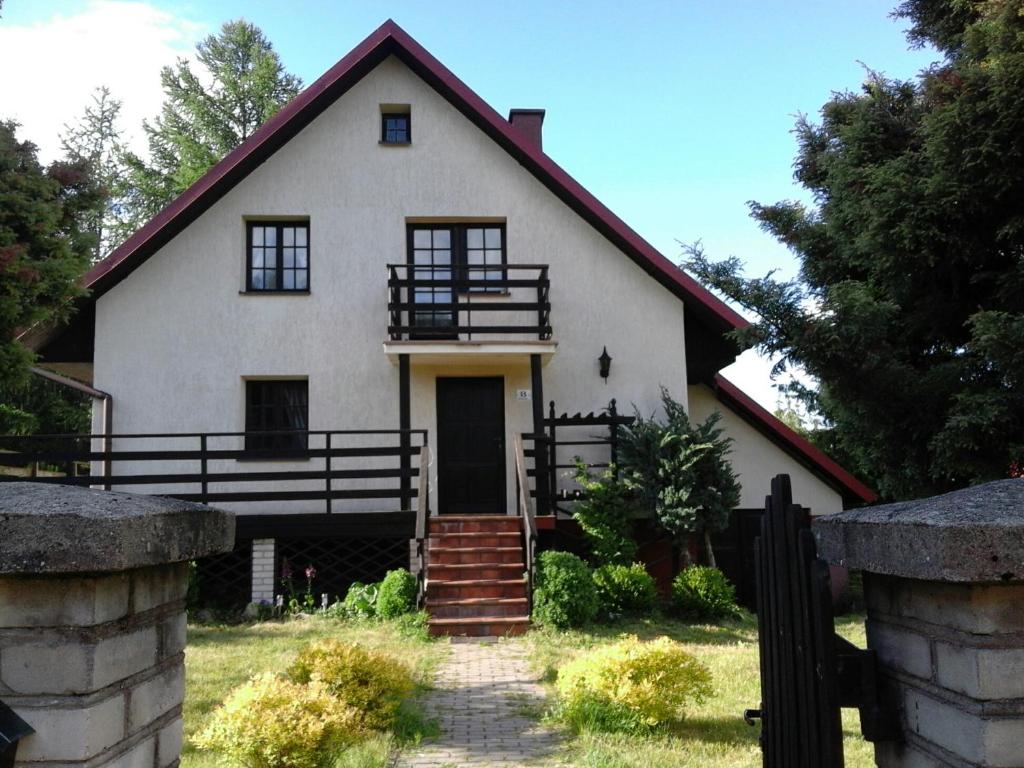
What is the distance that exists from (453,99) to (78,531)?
13178 mm

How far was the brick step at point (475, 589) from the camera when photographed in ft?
34.8

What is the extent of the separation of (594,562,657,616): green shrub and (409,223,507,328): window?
16.0 ft

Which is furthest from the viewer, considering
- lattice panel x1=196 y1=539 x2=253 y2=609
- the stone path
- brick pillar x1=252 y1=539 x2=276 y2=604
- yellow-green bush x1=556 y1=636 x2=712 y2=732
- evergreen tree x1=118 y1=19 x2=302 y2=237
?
evergreen tree x1=118 y1=19 x2=302 y2=237

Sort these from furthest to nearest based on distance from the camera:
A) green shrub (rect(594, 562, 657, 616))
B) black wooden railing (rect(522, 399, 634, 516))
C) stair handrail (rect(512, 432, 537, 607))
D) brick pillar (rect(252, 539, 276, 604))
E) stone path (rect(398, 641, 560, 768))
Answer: black wooden railing (rect(522, 399, 634, 516)) < brick pillar (rect(252, 539, 276, 604)) < green shrub (rect(594, 562, 657, 616)) < stair handrail (rect(512, 432, 537, 607)) < stone path (rect(398, 641, 560, 768))

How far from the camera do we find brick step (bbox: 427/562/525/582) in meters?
10.9

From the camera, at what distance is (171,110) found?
27.2 meters

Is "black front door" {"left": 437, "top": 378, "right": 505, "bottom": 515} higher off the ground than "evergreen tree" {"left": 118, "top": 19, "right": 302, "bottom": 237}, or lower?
lower

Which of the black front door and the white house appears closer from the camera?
the white house

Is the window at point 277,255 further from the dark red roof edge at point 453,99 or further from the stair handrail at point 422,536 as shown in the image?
the stair handrail at point 422,536

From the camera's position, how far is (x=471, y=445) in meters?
13.9

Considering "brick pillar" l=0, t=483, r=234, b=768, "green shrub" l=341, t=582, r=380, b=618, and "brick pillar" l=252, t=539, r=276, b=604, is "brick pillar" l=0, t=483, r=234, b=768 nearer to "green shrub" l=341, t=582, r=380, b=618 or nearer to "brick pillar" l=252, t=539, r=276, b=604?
"green shrub" l=341, t=582, r=380, b=618

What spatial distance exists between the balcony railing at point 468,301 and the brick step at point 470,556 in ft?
10.9

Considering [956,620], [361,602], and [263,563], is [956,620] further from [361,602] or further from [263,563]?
[263,563]

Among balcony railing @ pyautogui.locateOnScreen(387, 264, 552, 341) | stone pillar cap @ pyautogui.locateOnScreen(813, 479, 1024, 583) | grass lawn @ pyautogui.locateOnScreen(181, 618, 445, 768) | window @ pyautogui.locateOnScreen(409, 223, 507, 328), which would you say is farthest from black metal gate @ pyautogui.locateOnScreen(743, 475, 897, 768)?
window @ pyautogui.locateOnScreen(409, 223, 507, 328)
